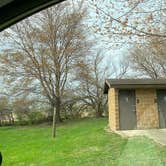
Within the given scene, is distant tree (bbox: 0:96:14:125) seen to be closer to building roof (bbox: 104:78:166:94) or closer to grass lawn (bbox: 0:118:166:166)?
building roof (bbox: 104:78:166:94)

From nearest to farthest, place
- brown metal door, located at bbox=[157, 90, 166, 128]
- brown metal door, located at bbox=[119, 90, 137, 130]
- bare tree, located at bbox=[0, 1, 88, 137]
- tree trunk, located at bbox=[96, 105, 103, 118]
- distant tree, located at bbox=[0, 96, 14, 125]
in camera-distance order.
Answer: brown metal door, located at bbox=[119, 90, 137, 130]
brown metal door, located at bbox=[157, 90, 166, 128]
bare tree, located at bbox=[0, 1, 88, 137]
tree trunk, located at bbox=[96, 105, 103, 118]
distant tree, located at bbox=[0, 96, 14, 125]

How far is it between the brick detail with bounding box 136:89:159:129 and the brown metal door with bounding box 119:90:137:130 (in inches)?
6.1

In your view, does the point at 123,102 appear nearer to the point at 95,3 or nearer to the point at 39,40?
the point at 39,40

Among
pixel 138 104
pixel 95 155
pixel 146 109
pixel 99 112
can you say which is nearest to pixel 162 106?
pixel 146 109

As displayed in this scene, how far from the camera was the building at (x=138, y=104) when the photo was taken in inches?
420

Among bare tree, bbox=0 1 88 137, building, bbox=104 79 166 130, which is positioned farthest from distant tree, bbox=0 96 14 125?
building, bbox=104 79 166 130

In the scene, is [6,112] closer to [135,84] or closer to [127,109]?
[127,109]

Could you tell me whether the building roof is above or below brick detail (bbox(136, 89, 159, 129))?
above

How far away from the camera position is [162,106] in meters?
11.1

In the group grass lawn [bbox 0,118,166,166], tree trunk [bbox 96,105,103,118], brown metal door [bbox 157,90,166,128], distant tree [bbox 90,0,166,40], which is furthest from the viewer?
tree trunk [bbox 96,105,103,118]

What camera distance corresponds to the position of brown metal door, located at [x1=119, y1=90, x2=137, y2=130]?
10648mm

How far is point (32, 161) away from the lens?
617 centimetres

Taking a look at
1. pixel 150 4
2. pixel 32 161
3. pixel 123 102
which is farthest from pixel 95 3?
pixel 123 102

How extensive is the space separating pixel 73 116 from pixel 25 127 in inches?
Answer: 81.8
